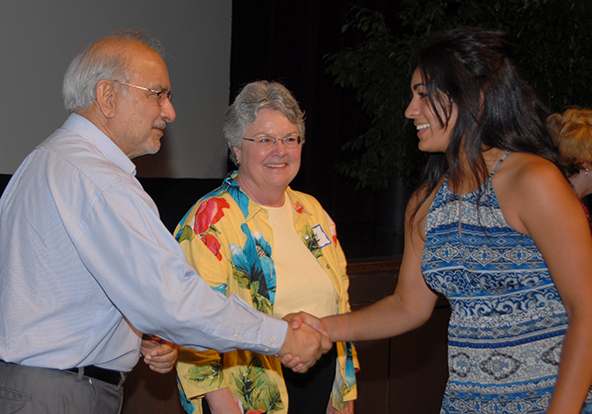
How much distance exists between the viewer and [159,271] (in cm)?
124

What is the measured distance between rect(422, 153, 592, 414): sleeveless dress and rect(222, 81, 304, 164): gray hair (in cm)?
82

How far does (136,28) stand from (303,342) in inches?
148

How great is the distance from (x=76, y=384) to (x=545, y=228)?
111 centimetres

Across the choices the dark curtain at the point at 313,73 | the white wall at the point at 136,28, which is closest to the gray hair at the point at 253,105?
the white wall at the point at 136,28

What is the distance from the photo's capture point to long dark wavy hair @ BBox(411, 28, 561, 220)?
1240 millimetres

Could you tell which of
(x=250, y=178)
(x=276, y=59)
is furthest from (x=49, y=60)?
(x=250, y=178)

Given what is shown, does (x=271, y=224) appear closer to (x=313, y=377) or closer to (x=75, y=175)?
(x=313, y=377)

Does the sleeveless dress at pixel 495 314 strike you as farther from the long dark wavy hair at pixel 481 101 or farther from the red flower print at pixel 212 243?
the red flower print at pixel 212 243

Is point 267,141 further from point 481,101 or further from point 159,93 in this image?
point 481,101

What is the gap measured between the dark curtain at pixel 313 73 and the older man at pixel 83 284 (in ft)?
11.9

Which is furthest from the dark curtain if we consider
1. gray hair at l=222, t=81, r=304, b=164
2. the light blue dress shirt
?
the light blue dress shirt

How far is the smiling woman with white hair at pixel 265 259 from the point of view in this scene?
5.36 ft

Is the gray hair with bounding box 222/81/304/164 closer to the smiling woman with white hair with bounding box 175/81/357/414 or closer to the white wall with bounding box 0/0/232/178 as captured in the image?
the smiling woman with white hair with bounding box 175/81/357/414

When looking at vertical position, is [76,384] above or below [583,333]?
below
